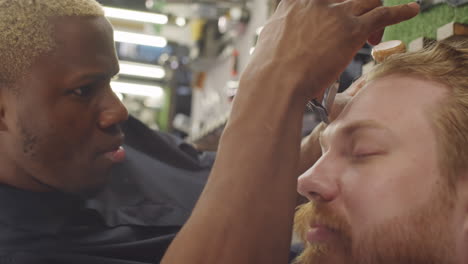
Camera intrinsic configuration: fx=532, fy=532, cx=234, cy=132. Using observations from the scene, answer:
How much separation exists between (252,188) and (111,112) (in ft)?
2.53

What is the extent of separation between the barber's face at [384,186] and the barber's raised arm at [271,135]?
5.3 inches

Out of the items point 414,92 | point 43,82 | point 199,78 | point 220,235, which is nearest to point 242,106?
point 220,235

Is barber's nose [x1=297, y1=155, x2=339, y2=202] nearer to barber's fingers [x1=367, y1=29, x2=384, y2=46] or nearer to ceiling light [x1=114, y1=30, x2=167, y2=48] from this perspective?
barber's fingers [x1=367, y1=29, x2=384, y2=46]

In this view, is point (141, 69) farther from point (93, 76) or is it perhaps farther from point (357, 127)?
point (357, 127)

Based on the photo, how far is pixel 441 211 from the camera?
36.3 inches

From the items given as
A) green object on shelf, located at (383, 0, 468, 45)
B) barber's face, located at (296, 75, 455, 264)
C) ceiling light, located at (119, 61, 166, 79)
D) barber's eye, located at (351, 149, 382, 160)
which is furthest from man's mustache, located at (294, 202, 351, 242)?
ceiling light, located at (119, 61, 166, 79)

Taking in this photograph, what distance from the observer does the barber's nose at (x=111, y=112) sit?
1.50 metres

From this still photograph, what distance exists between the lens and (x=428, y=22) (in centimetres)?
135

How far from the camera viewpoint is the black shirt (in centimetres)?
139

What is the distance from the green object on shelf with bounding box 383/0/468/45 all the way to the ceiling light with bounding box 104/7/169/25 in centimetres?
442

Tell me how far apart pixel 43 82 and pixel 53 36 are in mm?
130

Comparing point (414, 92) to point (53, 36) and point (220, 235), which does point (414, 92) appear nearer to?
point (220, 235)

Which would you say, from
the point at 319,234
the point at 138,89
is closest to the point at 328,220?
the point at 319,234

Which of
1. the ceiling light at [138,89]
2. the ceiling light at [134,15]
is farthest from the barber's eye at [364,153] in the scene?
the ceiling light at [138,89]
